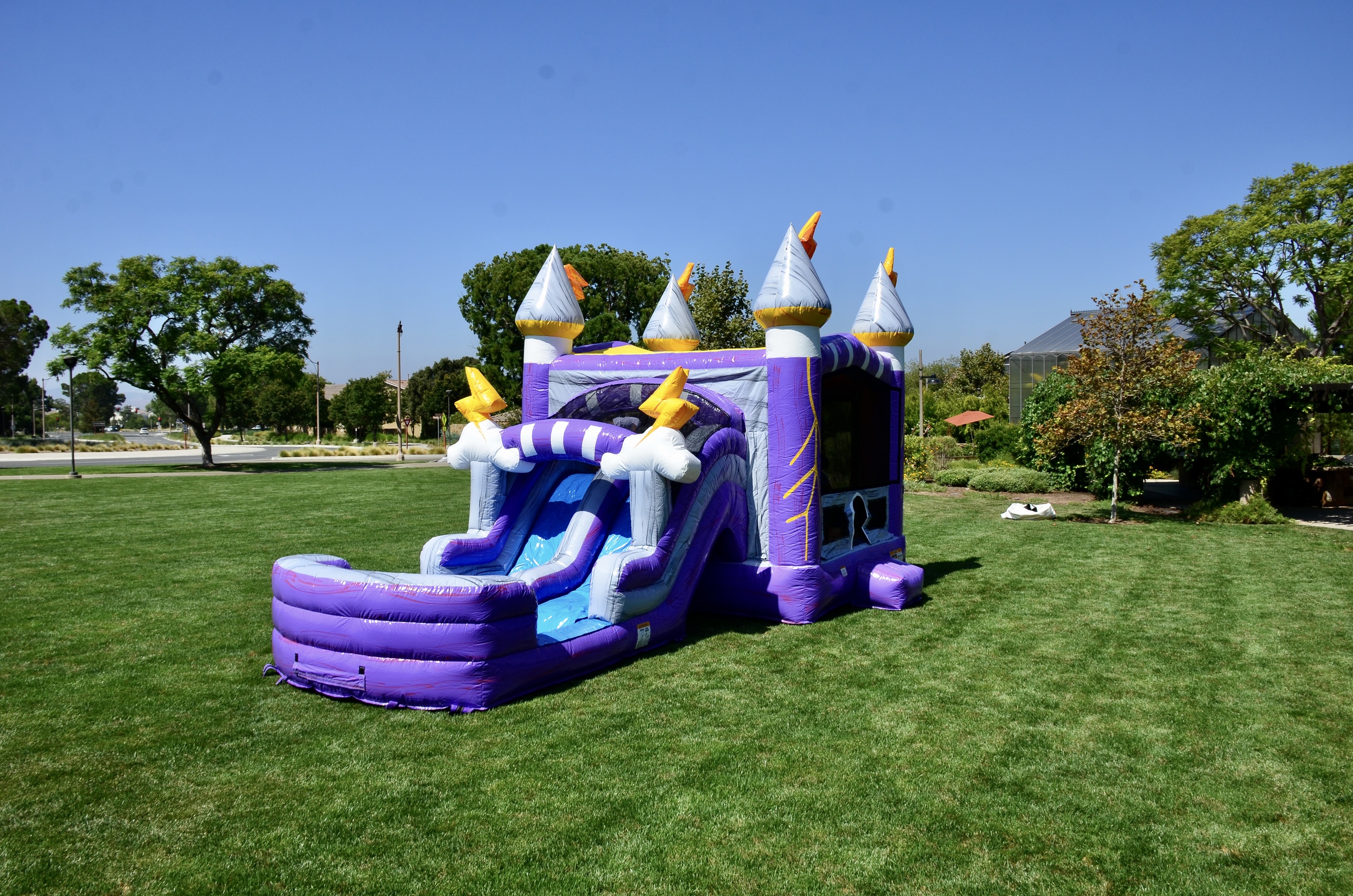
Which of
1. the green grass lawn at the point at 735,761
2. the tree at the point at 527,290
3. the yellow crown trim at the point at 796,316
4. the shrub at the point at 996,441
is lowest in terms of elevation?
the green grass lawn at the point at 735,761

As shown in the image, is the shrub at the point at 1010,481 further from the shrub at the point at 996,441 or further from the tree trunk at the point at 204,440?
the tree trunk at the point at 204,440

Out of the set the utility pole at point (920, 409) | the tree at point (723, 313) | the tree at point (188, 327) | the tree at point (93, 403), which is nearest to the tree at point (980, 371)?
the utility pole at point (920, 409)

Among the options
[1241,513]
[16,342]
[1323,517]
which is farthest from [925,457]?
[16,342]

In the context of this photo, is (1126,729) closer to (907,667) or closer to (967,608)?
(907,667)

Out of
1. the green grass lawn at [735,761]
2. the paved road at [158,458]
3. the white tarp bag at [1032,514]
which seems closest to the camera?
the green grass lawn at [735,761]

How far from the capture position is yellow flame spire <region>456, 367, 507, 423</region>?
802cm

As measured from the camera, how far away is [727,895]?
3.53 metres

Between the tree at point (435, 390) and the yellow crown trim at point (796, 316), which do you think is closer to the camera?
the yellow crown trim at point (796, 316)

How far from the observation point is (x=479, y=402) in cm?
809

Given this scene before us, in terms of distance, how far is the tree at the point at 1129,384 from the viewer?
15.0 metres

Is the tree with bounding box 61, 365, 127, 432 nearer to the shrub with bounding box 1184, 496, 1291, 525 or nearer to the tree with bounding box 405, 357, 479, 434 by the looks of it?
the tree with bounding box 405, 357, 479, 434

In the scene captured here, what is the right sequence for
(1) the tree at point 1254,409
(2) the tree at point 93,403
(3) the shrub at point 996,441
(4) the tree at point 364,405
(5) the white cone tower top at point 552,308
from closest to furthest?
A: (5) the white cone tower top at point 552,308
(1) the tree at point 1254,409
(3) the shrub at point 996,441
(4) the tree at point 364,405
(2) the tree at point 93,403

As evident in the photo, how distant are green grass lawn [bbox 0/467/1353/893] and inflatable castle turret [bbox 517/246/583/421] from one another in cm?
321

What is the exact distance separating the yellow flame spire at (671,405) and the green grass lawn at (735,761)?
1.97 meters
